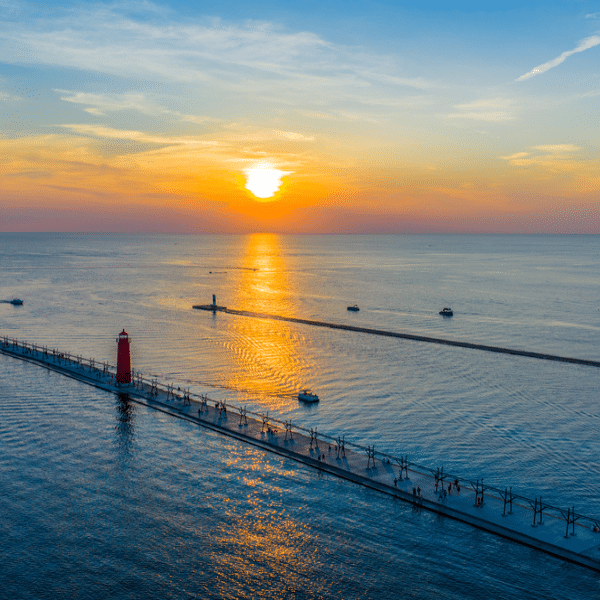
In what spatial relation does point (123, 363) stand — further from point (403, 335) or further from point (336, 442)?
point (403, 335)

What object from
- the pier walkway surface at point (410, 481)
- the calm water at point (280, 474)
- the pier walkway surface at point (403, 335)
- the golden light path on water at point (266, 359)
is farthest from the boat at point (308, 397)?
the pier walkway surface at point (403, 335)

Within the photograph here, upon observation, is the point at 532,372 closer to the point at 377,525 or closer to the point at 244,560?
the point at 377,525

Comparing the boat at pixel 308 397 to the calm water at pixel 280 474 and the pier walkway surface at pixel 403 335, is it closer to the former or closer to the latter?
the calm water at pixel 280 474

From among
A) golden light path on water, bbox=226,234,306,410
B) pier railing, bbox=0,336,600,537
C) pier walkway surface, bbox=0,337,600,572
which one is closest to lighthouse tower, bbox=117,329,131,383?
pier railing, bbox=0,336,600,537

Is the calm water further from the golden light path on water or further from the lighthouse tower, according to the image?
the lighthouse tower

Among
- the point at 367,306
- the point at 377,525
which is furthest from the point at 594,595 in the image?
the point at 367,306

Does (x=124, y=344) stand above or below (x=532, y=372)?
above
